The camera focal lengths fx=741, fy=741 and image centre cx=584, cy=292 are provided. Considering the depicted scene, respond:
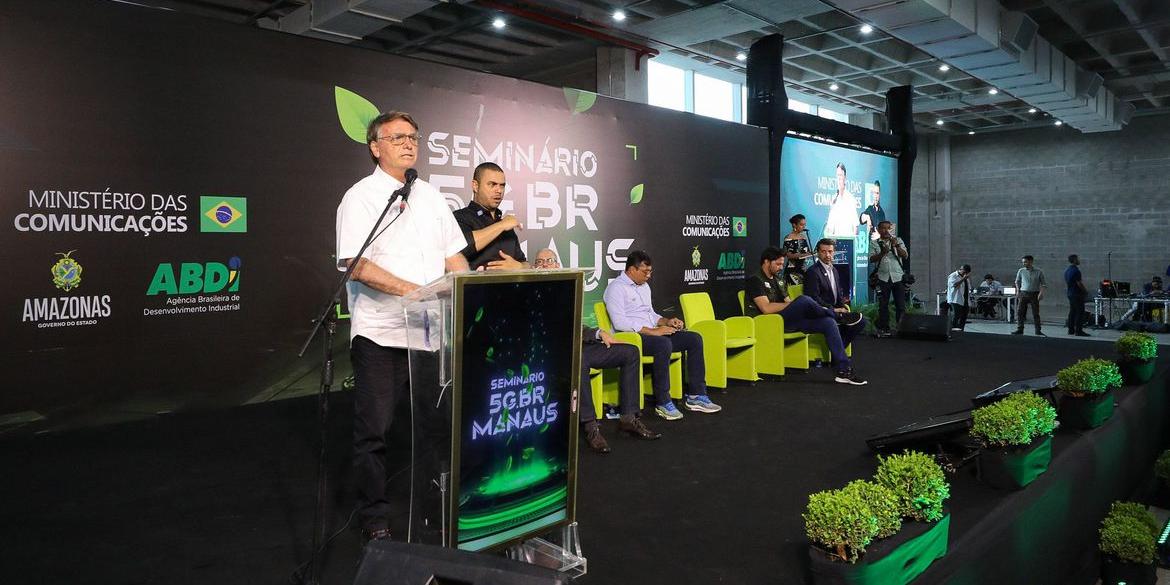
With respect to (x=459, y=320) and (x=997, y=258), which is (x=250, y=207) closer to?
(x=459, y=320)

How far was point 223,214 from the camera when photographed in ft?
14.2

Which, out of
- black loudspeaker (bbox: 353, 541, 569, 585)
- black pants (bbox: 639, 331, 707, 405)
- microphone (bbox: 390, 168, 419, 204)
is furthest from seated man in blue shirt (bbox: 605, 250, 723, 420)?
black loudspeaker (bbox: 353, 541, 569, 585)

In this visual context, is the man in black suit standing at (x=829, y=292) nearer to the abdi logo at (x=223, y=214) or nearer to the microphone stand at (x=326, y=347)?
the abdi logo at (x=223, y=214)

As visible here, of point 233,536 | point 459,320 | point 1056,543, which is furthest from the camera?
point 1056,543

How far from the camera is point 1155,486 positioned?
14.7 ft

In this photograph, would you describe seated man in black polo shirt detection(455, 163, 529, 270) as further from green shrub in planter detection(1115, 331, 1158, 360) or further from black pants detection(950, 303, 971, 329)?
black pants detection(950, 303, 971, 329)

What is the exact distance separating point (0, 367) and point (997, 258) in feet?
55.9

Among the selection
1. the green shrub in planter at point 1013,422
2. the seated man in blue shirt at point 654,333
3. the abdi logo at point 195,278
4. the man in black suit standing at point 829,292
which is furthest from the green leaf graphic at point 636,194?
the green shrub in planter at point 1013,422

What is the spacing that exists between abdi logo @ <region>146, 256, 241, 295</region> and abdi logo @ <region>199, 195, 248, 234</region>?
7.4 inches

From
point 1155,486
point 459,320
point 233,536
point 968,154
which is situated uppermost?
point 968,154

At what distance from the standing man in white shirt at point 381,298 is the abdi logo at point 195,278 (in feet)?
7.91

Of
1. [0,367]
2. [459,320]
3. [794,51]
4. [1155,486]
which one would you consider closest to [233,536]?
[459,320]

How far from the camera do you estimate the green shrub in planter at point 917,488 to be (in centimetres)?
203

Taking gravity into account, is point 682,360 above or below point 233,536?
above
